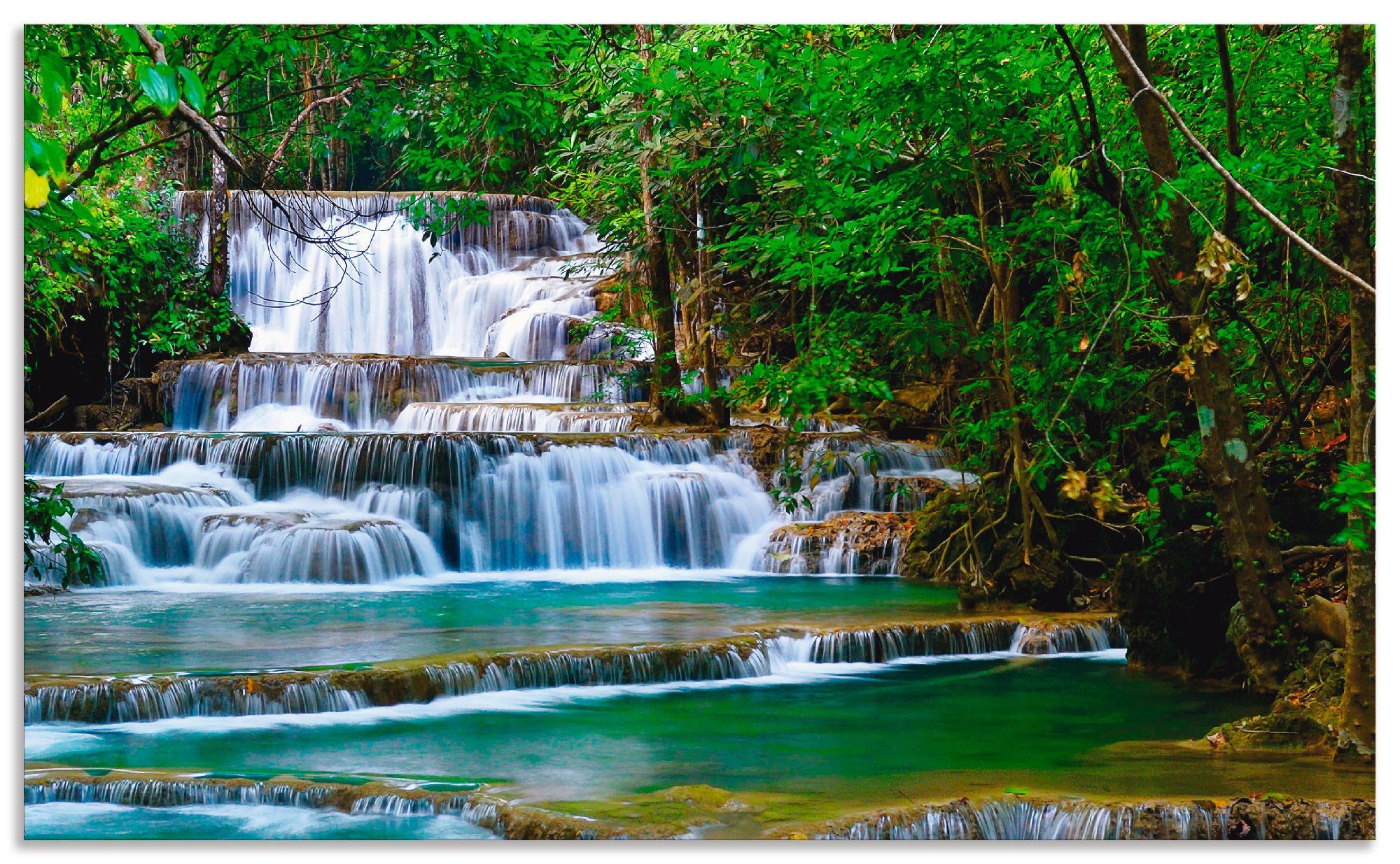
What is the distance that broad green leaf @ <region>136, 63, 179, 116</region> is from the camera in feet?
6.70

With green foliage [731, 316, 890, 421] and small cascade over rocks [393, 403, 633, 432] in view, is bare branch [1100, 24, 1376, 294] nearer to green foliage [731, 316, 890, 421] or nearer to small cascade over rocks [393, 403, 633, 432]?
green foliage [731, 316, 890, 421]

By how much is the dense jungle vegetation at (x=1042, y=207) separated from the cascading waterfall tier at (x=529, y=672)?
0.70 metres

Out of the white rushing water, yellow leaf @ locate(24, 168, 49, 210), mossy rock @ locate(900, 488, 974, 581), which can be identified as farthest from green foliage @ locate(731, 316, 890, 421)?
yellow leaf @ locate(24, 168, 49, 210)

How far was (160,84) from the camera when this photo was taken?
205 cm

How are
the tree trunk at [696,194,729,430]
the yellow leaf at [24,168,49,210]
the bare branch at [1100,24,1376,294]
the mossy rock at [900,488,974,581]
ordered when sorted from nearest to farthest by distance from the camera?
the yellow leaf at [24,168,49,210], the bare branch at [1100,24,1376,294], the mossy rock at [900,488,974,581], the tree trunk at [696,194,729,430]

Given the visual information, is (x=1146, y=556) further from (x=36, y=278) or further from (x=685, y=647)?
(x=36, y=278)

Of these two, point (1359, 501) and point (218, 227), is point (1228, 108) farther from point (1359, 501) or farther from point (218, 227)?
point (218, 227)

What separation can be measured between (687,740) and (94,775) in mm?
1886

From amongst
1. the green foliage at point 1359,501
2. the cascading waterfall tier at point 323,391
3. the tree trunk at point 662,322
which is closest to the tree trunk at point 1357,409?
the green foliage at point 1359,501

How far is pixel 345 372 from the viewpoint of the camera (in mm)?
12258

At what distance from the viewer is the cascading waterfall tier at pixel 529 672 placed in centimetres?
454

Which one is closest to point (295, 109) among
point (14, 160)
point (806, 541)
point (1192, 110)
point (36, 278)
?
point (14, 160)

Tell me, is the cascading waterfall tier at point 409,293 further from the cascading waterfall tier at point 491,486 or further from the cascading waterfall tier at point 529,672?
the cascading waterfall tier at point 529,672

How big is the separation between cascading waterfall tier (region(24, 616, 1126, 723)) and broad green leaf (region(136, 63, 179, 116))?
3.07 meters
